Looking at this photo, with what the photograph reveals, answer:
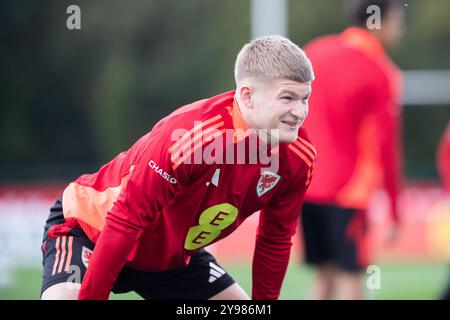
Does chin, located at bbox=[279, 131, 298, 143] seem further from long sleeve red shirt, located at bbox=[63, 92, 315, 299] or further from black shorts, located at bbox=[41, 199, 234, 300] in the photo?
black shorts, located at bbox=[41, 199, 234, 300]

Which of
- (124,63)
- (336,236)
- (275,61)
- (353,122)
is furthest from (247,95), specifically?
(124,63)

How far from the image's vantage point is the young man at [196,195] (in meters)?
3.68

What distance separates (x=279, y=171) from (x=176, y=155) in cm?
53

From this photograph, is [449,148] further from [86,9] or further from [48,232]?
[86,9]

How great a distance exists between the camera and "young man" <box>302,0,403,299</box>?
20.6 feet

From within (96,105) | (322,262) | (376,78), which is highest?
(376,78)

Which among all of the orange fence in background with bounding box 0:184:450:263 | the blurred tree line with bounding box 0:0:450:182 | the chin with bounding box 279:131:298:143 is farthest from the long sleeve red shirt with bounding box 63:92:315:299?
the blurred tree line with bounding box 0:0:450:182

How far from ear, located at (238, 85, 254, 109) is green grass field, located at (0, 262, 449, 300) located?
4282 millimetres

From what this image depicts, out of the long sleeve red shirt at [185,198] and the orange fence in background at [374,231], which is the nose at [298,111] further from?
the orange fence in background at [374,231]

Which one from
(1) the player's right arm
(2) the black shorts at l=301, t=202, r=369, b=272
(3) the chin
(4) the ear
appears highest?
(4) the ear

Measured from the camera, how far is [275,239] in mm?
4223

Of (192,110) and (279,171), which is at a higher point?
(192,110)
